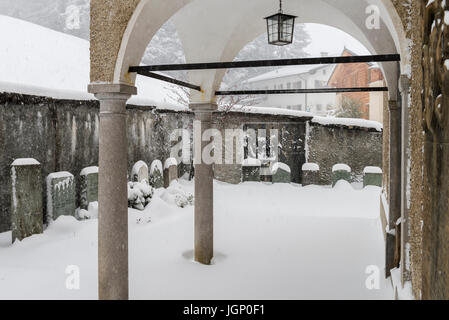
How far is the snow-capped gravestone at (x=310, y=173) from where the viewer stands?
1409 cm

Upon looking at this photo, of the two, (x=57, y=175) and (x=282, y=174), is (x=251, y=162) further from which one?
(x=57, y=175)

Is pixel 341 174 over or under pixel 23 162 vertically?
under

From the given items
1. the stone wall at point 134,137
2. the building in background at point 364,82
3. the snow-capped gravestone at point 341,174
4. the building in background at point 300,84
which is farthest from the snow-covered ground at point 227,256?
the building in background at point 300,84

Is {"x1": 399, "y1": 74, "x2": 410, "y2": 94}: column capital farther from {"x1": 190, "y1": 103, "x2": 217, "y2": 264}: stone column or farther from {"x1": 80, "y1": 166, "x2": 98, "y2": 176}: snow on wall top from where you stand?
{"x1": 80, "y1": 166, "x2": 98, "y2": 176}: snow on wall top

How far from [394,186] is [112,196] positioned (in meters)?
3.91

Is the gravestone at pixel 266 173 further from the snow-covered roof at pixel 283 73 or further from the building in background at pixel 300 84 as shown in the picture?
the snow-covered roof at pixel 283 73

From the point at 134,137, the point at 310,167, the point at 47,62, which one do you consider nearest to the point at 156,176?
the point at 134,137

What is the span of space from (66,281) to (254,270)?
2.80 m

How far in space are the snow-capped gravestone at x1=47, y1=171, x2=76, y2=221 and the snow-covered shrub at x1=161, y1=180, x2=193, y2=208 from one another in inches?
112

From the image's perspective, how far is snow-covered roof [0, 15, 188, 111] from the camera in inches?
611

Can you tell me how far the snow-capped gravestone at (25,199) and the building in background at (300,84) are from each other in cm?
2641

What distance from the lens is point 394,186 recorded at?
212 inches

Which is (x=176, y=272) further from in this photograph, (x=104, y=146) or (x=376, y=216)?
(x=376, y=216)
